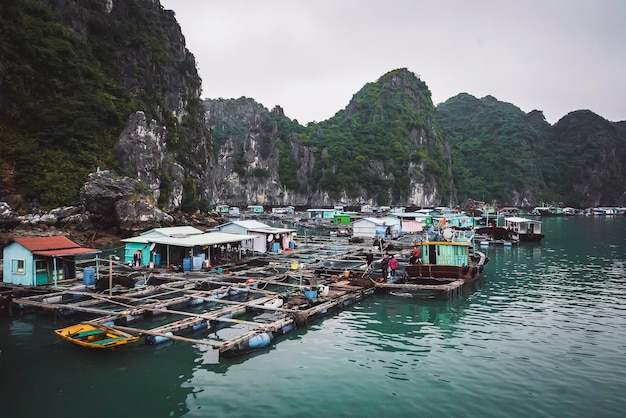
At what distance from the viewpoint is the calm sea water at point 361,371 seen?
1119 cm

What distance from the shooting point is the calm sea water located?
440 inches

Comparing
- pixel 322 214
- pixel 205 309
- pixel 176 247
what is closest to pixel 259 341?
pixel 205 309

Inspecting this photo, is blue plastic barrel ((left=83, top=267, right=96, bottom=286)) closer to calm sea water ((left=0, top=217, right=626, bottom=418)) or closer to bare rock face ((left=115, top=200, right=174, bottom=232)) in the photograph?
calm sea water ((left=0, top=217, right=626, bottom=418))

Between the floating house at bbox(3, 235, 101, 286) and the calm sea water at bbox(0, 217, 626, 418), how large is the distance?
3.66 metres

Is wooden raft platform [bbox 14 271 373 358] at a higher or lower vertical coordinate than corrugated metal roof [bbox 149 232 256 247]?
lower

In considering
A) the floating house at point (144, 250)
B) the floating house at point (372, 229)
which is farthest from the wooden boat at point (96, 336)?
the floating house at point (372, 229)

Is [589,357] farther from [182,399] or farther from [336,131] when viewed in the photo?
[336,131]

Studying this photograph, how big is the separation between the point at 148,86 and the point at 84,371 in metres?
69.6

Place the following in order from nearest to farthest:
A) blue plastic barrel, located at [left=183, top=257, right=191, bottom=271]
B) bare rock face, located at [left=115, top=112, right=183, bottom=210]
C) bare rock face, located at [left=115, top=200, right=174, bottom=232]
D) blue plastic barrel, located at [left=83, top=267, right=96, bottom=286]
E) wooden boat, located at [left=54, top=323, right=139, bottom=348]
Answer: wooden boat, located at [left=54, top=323, right=139, bottom=348]
blue plastic barrel, located at [left=83, top=267, right=96, bottom=286]
blue plastic barrel, located at [left=183, top=257, right=191, bottom=271]
bare rock face, located at [left=115, top=200, right=174, bottom=232]
bare rock face, located at [left=115, top=112, right=183, bottom=210]

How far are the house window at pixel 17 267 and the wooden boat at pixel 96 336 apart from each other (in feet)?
31.1

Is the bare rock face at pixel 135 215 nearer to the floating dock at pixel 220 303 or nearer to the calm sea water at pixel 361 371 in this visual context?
the floating dock at pixel 220 303

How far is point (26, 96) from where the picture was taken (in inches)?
1975

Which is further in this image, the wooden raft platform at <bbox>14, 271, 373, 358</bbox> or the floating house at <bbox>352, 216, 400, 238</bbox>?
the floating house at <bbox>352, 216, 400, 238</bbox>

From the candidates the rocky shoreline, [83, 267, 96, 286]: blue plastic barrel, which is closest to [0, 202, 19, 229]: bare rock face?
the rocky shoreline
